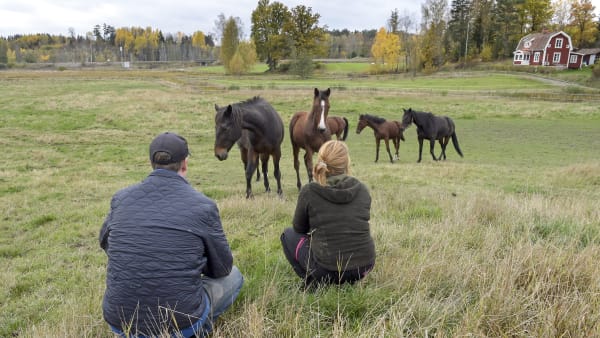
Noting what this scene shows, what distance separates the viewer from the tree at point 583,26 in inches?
2822

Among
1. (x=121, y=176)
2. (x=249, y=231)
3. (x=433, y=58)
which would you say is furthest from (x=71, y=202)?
(x=433, y=58)

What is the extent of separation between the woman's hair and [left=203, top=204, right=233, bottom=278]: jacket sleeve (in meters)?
1.03

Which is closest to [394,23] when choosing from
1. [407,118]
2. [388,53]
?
[388,53]

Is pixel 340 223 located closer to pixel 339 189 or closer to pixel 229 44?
pixel 339 189

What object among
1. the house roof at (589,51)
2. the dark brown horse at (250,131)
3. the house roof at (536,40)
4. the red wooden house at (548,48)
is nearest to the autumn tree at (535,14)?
the house roof at (536,40)

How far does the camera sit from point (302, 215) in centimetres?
354

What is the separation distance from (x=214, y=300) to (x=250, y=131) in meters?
6.35

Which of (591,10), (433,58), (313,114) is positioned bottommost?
(313,114)

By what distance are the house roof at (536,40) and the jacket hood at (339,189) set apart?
255 feet

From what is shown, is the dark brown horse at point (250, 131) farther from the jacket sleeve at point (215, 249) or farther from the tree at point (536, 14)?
the tree at point (536, 14)

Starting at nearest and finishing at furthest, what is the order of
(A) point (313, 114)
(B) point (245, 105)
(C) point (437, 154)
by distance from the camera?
(B) point (245, 105) → (A) point (313, 114) → (C) point (437, 154)

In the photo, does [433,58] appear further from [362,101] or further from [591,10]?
[362,101]

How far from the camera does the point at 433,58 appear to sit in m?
74.5

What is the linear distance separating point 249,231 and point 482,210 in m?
3.63
